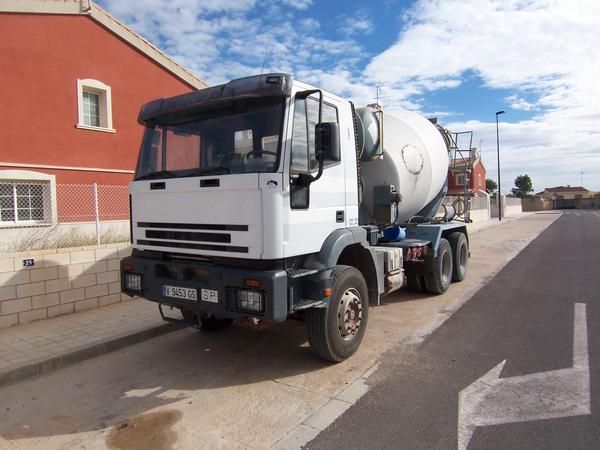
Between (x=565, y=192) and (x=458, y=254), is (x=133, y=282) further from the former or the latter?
(x=565, y=192)

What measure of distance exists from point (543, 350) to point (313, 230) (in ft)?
9.89

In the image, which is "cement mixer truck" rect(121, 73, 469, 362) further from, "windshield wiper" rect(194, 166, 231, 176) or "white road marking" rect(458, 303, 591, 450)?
"white road marking" rect(458, 303, 591, 450)

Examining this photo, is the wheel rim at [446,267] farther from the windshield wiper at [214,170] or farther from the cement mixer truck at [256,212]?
the windshield wiper at [214,170]

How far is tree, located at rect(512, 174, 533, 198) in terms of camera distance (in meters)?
98.2

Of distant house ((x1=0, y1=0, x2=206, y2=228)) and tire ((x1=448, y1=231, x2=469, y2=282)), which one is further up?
distant house ((x1=0, y1=0, x2=206, y2=228))

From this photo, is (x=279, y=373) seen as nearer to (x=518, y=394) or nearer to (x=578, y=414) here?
(x=518, y=394)

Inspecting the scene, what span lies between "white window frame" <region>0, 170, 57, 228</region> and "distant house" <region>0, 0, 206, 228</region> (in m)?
0.02

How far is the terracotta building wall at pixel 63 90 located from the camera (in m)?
10.6

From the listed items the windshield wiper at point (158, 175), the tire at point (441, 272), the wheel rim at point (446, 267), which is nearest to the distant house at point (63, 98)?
the windshield wiper at point (158, 175)

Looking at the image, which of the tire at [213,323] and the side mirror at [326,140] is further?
the tire at [213,323]

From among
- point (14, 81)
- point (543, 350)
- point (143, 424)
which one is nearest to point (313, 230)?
point (143, 424)

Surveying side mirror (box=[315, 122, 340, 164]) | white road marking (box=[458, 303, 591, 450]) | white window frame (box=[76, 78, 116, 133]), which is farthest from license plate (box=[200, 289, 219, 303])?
white window frame (box=[76, 78, 116, 133])

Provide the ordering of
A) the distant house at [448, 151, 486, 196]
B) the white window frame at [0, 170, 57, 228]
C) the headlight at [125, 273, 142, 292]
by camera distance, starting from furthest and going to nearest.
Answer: the white window frame at [0, 170, 57, 228], the distant house at [448, 151, 486, 196], the headlight at [125, 273, 142, 292]

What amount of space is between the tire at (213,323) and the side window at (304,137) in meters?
2.75
